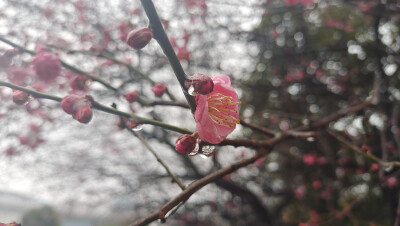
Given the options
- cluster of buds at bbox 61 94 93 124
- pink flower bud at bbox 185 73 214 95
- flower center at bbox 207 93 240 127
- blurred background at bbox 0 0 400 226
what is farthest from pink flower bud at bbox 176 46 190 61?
pink flower bud at bbox 185 73 214 95

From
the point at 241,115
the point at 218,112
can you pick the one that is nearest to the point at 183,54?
the point at 241,115

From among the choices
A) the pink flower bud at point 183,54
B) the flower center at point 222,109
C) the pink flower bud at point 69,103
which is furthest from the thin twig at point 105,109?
the pink flower bud at point 183,54

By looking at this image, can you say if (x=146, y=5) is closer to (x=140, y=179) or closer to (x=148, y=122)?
(x=148, y=122)

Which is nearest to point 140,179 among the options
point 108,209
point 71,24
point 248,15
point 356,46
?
point 108,209

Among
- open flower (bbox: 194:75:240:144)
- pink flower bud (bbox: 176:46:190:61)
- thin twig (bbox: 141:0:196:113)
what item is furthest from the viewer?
pink flower bud (bbox: 176:46:190:61)

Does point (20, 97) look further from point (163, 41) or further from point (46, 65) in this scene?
point (163, 41)

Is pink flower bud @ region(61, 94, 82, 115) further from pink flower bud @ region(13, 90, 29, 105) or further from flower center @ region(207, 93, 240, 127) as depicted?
flower center @ region(207, 93, 240, 127)
